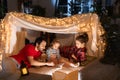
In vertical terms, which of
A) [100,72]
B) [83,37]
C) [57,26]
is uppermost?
[57,26]

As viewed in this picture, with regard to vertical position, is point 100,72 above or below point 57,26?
below

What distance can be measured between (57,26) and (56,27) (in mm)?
13

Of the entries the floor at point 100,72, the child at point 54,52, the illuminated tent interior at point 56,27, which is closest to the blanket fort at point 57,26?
the illuminated tent interior at point 56,27

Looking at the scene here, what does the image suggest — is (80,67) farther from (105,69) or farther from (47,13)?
(47,13)

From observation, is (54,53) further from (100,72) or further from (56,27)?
(100,72)

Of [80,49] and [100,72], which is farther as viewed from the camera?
[80,49]

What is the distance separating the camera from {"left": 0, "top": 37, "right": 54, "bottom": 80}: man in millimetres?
2000

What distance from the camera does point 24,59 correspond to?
83.3 inches

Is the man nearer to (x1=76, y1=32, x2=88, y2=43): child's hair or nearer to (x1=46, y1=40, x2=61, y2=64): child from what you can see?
(x1=46, y1=40, x2=61, y2=64): child

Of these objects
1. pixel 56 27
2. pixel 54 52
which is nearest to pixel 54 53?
pixel 54 52

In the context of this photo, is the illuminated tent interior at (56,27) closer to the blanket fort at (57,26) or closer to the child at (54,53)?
the blanket fort at (57,26)

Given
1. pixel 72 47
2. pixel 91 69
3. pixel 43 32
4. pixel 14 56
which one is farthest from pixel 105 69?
pixel 14 56

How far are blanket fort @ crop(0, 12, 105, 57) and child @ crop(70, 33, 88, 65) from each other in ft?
0.17

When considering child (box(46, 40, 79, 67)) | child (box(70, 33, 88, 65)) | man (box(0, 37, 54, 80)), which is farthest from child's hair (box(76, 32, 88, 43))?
man (box(0, 37, 54, 80))
